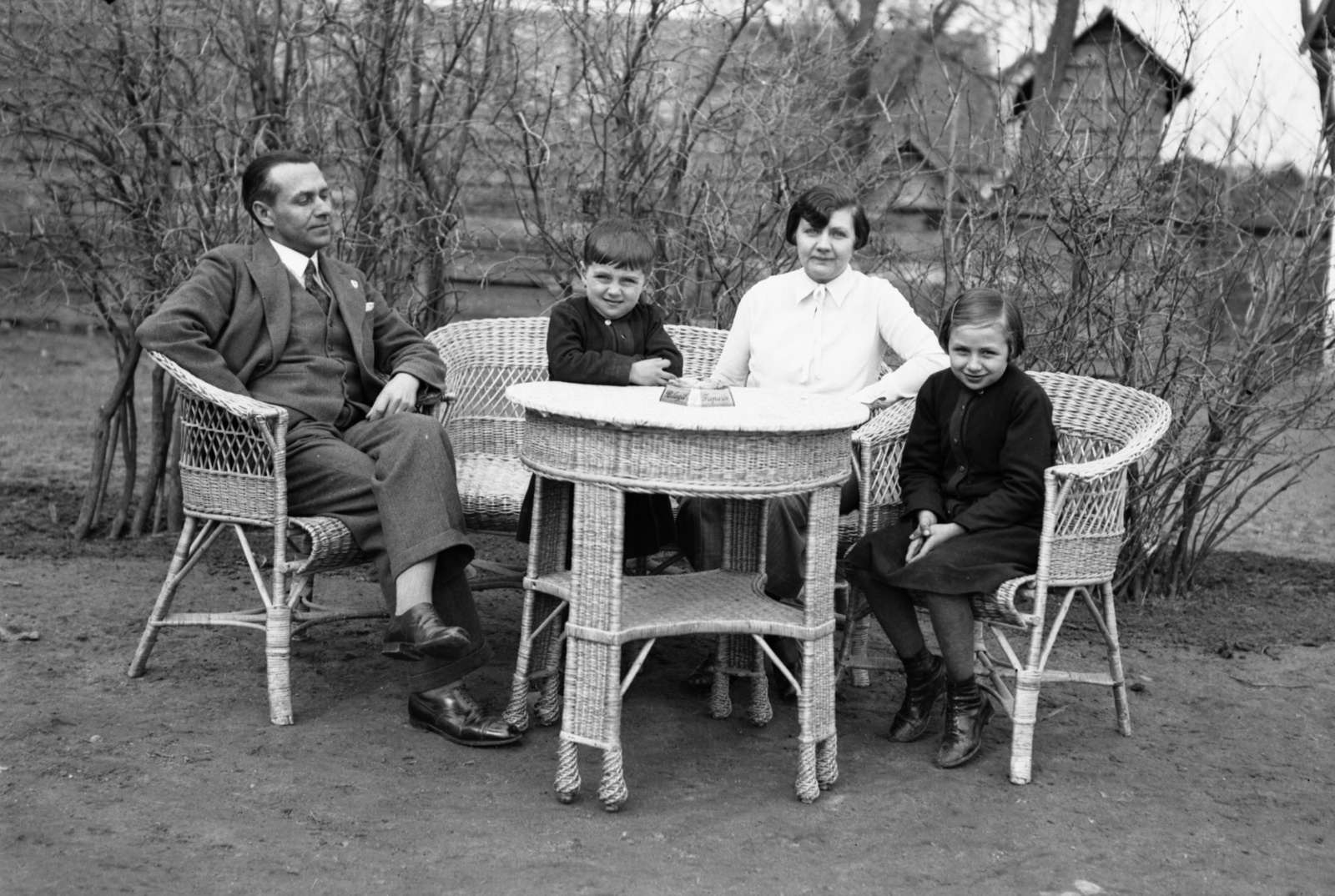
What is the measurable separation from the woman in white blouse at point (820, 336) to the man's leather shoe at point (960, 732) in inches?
23.6

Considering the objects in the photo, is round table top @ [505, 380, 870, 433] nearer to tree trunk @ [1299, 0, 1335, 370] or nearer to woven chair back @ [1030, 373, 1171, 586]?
woven chair back @ [1030, 373, 1171, 586]

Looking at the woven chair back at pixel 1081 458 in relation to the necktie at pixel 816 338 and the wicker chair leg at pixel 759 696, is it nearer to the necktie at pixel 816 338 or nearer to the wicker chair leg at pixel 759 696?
the necktie at pixel 816 338

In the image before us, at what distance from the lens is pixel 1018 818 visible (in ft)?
11.7

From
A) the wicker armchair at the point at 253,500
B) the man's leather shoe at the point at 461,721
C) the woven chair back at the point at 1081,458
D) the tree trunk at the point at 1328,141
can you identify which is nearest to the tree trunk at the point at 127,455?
the wicker armchair at the point at 253,500

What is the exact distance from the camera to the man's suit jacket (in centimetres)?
410

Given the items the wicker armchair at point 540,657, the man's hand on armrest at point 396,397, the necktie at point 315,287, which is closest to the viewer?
the wicker armchair at point 540,657

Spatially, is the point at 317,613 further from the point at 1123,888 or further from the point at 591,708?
the point at 1123,888

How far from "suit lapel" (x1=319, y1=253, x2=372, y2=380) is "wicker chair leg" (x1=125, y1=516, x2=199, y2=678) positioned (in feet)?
2.26

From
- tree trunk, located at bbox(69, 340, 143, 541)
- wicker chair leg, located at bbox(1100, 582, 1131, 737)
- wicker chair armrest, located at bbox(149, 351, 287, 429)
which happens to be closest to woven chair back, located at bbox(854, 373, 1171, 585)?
wicker chair leg, located at bbox(1100, 582, 1131, 737)

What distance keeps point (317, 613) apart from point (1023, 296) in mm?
2748

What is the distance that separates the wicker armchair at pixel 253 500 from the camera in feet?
13.1

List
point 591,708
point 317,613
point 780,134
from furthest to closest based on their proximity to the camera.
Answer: point 780,134, point 317,613, point 591,708

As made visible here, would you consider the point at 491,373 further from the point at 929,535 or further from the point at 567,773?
the point at 567,773

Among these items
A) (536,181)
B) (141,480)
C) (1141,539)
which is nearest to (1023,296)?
(1141,539)
